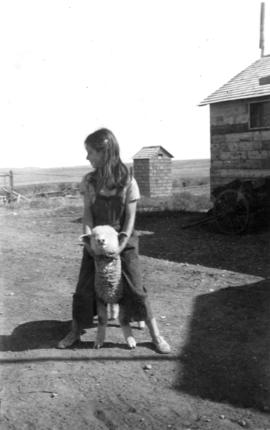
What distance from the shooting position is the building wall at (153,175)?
21.9 m

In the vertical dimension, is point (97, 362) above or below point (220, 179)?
below

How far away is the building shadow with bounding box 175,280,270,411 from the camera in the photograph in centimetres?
342

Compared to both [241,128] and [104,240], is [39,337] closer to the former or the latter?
[104,240]

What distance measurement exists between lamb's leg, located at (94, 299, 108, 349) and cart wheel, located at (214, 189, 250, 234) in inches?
277

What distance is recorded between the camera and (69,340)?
427 cm

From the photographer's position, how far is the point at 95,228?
3.84 meters

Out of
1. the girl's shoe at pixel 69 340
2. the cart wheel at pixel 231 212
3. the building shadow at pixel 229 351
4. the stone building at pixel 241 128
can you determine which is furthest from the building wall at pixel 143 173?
the girl's shoe at pixel 69 340

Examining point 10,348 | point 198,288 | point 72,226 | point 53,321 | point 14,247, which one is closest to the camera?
point 10,348

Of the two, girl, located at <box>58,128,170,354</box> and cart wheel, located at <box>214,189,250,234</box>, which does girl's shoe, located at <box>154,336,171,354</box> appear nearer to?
girl, located at <box>58,128,170,354</box>

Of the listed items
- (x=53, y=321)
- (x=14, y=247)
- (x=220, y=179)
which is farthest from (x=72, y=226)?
(x=53, y=321)

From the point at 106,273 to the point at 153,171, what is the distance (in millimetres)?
18216

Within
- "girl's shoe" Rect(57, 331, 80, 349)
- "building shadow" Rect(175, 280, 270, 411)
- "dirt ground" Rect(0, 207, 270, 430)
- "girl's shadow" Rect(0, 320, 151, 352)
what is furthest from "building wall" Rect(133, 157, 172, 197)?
"girl's shoe" Rect(57, 331, 80, 349)

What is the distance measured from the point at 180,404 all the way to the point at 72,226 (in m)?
9.94

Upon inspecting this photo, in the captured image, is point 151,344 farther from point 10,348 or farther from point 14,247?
point 14,247
